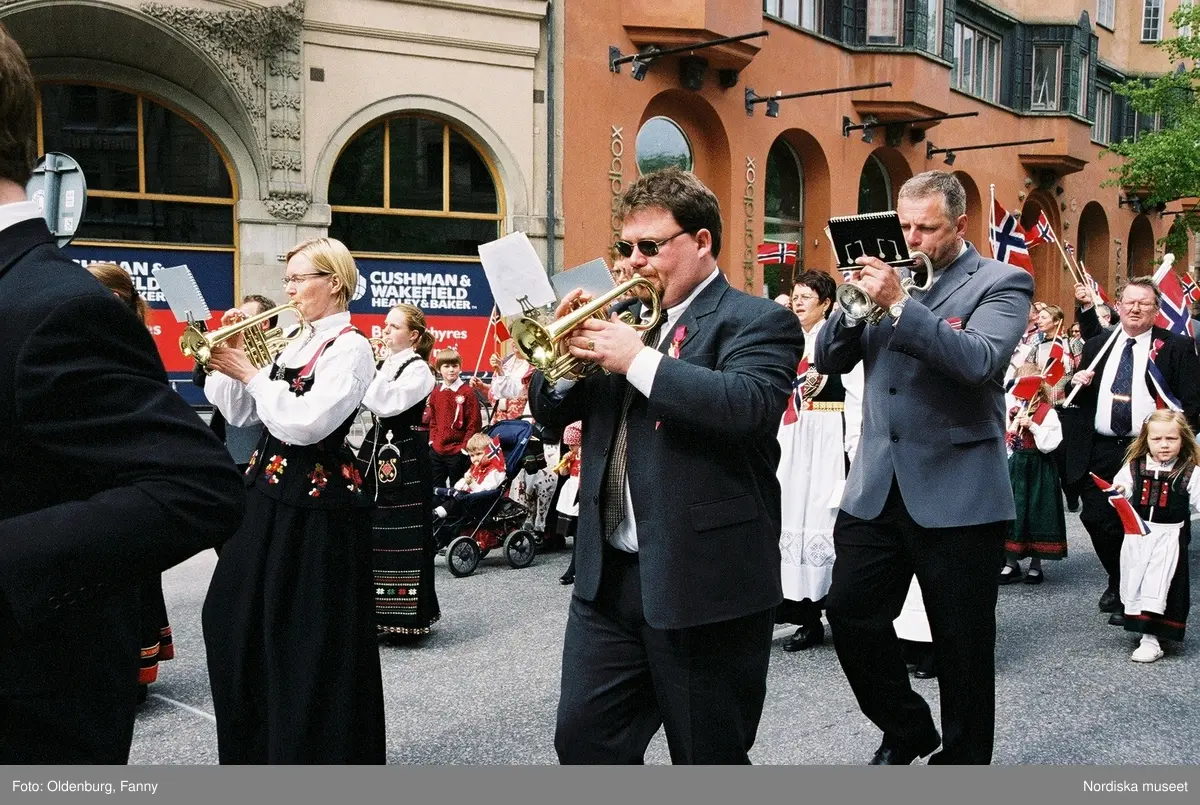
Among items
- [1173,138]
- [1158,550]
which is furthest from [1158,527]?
[1173,138]

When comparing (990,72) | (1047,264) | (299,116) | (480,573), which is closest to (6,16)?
(299,116)

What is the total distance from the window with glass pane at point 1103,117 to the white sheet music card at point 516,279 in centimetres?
3726

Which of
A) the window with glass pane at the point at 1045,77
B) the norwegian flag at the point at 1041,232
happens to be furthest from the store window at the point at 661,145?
the window with glass pane at the point at 1045,77

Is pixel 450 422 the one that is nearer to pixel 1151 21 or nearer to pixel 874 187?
pixel 874 187

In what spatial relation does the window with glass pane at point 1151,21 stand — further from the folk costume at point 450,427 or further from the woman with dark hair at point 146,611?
the woman with dark hair at point 146,611

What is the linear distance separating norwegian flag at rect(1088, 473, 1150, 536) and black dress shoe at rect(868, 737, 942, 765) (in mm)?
3133

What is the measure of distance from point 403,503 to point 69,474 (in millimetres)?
5271

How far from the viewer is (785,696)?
5801mm

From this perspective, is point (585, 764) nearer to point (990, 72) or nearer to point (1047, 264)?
point (990, 72)

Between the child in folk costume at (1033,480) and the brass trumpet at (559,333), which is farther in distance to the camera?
the child in folk costume at (1033,480)

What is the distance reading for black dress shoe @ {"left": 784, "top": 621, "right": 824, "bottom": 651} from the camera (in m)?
6.78

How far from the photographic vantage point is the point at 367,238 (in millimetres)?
17469

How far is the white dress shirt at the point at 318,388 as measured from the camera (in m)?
4.20

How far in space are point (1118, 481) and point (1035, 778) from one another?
378cm
